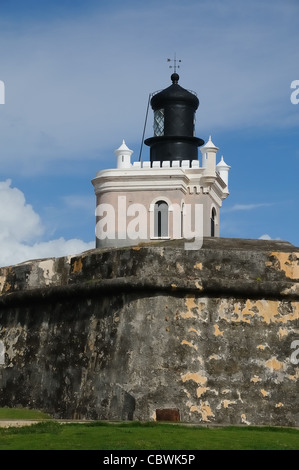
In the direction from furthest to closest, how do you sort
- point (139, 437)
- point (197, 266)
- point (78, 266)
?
point (78, 266)
point (197, 266)
point (139, 437)

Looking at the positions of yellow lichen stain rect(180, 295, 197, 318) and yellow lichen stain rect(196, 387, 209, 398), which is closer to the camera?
yellow lichen stain rect(196, 387, 209, 398)

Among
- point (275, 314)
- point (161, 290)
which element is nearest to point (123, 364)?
Result: point (161, 290)

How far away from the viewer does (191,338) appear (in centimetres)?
1186

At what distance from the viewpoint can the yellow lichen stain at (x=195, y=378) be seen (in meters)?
11.8

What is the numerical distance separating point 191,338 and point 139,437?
2.98 metres

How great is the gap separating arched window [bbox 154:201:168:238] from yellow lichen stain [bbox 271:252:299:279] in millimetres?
31045

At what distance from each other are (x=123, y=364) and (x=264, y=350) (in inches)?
55.6

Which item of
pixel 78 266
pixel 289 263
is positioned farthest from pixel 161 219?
pixel 289 263

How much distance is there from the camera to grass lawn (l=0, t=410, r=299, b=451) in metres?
8.57

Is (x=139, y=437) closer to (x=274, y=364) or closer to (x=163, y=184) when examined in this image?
(x=274, y=364)

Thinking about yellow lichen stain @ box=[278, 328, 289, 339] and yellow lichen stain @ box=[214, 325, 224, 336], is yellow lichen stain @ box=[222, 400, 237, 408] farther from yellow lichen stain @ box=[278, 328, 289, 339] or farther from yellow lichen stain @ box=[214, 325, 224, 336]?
yellow lichen stain @ box=[278, 328, 289, 339]

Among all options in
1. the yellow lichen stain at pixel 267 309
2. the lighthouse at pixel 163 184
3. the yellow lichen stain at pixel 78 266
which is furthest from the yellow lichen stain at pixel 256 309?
the lighthouse at pixel 163 184

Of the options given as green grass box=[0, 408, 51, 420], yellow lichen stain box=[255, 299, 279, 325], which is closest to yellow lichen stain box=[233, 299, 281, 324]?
yellow lichen stain box=[255, 299, 279, 325]

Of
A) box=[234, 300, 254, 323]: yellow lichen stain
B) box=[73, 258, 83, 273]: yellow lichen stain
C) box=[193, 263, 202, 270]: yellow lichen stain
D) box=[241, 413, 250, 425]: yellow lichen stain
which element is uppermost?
box=[73, 258, 83, 273]: yellow lichen stain
